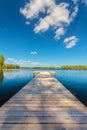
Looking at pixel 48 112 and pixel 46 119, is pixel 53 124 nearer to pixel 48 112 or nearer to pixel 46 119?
pixel 46 119

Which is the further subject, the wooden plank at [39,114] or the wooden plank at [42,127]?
the wooden plank at [39,114]

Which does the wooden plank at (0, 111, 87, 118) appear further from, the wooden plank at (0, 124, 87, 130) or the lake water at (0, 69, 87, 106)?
the lake water at (0, 69, 87, 106)

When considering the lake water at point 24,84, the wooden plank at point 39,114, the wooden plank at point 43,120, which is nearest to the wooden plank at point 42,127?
the wooden plank at point 43,120

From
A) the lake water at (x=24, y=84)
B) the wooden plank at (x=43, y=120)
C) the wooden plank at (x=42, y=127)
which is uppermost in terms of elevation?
the wooden plank at (x=43, y=120)

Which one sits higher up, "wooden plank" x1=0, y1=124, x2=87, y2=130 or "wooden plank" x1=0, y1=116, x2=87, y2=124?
"wooden plank" x1=0, y1=116, x2=87, y2=124

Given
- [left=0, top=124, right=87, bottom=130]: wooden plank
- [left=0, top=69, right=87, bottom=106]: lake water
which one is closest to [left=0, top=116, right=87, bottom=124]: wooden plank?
[left=0, top=124, right=87, bottom=130]: wooden plank

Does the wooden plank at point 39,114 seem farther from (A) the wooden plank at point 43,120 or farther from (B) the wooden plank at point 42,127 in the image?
(B) the wooden plank at point 42,127

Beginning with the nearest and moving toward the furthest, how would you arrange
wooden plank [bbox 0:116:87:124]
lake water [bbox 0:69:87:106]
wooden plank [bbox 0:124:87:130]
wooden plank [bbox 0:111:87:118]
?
1. wooden plank [bbox 0:124:87:130]
2. wooden plank [bbox 0:116:87:124]
3. wooden plank [bbox 0:111:87:118]
4. lake water [bbox 0:69:87:106]

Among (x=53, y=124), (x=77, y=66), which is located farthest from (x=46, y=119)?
(x=77, y=66)

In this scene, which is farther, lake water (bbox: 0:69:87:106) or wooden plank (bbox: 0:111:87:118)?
lake water (bbox: 0:69:87:106)

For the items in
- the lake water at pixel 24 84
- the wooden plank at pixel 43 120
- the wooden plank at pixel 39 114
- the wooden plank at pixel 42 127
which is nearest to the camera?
the wooden plank at pixel 42 127

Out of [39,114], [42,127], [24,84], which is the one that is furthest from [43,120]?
[24,84]

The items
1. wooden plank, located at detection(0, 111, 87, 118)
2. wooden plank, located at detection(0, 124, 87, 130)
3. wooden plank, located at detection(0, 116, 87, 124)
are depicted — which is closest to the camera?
wooden plank, located at detection(0, 124, 87, 130)

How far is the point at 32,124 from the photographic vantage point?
3990mm
